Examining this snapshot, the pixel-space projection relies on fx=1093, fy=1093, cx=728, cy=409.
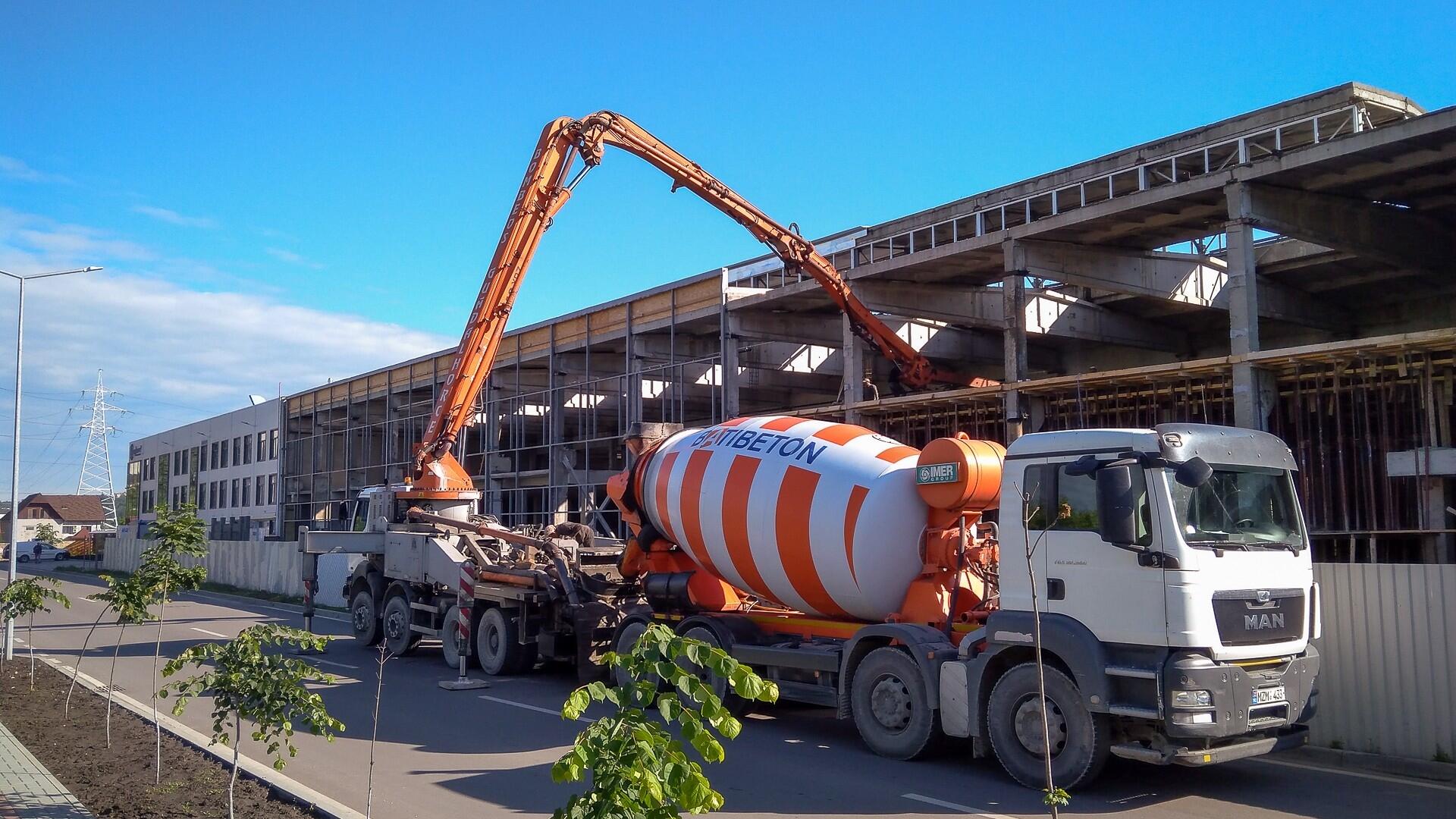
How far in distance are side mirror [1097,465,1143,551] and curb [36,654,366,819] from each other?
18.8ft

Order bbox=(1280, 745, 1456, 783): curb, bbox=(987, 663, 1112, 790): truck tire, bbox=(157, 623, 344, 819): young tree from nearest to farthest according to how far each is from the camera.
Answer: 1. bbox=(157, 623, 344, 819): young tree
2. bbox=(987, 663, 1112, 790): truck tire
3. bbox=(1280, 745, 1456, 783): curb

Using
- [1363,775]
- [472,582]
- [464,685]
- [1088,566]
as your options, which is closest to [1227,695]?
[1088,566]

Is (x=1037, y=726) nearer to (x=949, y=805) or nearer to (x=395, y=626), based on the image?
(x=949, y=805)

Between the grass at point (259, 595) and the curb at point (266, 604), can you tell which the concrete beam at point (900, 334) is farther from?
the grass at point (259, 595)

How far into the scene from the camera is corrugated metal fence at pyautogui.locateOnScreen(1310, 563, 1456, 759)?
399 inches

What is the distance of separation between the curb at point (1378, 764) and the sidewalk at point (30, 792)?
401 inches

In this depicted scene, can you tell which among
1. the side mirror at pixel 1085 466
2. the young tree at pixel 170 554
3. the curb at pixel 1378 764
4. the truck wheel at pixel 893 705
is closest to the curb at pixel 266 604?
the young tree at pixel 170 554

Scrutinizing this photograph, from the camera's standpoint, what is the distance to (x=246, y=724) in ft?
40.0

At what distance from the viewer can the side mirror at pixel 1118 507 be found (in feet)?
26.8

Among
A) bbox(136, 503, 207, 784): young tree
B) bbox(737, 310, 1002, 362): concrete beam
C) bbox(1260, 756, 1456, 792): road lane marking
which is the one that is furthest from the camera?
bbox(737, 310, 1002, 362): concrete beam

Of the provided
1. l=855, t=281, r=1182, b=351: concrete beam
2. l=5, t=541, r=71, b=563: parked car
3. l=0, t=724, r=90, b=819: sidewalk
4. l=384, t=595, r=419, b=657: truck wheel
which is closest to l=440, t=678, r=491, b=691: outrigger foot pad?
l=384, t=595, r=419, b=657: truck wheel

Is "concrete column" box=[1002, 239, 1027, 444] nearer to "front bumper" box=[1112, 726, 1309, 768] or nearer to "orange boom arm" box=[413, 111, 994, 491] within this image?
"orange boom arm" box=[413, 111, 994, 491]

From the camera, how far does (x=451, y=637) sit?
1775 cm

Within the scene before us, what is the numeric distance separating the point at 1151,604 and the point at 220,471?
62087 millimetres
